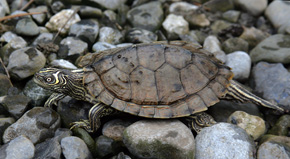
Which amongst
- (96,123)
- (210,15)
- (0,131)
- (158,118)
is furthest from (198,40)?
(0,131)

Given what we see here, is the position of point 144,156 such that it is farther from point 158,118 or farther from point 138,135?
point 158,118

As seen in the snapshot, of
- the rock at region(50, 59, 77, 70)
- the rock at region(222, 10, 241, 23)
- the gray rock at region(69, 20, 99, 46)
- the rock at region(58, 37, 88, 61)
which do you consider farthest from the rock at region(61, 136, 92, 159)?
the rock at region(222, 10, 241, 23)

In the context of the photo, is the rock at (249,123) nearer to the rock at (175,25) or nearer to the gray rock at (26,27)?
the rock at (175,25)

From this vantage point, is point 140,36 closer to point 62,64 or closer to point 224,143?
point 62,64

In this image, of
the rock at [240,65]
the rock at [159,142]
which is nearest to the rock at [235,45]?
the rock at [240,65]

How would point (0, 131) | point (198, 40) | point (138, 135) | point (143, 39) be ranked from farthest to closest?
point (198, 40)
point (143, 39)
point (0, 131)
point (138, 135)

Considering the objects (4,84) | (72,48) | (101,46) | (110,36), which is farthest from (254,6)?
(4,84)

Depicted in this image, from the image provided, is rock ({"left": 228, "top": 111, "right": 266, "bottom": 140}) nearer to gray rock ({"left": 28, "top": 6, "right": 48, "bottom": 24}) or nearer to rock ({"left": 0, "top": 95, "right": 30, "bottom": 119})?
rock ({"left": 0, "top": 95, "right": 30, "bottom": 119})
